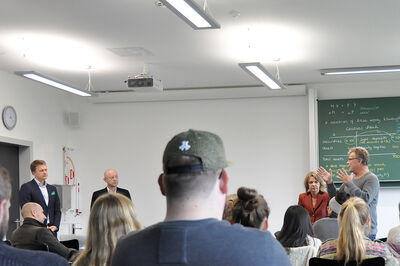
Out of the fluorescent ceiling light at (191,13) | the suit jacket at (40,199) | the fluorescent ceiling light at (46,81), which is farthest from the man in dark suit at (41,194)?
the fluorescent ceiling light at (191,13)

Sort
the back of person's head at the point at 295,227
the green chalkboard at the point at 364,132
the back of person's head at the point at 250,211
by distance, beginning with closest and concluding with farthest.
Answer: the back of person's head at the point at 250,211 → the back of person's head at the point at 295,227 → the green chalkboard at the point at 364,132

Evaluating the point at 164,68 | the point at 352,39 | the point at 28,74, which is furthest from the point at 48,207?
the point at 352,39

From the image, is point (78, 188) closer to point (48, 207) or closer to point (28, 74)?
point (48, 207)

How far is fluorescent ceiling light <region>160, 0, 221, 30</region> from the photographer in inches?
166

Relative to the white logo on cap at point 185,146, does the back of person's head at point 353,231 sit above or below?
below

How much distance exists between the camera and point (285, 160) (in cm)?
923

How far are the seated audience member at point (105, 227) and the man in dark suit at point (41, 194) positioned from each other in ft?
13.1

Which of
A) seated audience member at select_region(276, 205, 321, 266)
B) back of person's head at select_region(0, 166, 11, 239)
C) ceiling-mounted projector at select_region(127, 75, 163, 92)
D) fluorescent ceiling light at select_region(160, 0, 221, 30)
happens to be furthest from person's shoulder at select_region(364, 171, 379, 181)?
back of person's head at select_region(0, 166, 11, 239)

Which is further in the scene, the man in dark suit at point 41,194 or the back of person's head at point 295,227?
the man in dark suit at point 41,194

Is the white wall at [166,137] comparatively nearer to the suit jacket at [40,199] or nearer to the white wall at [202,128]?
the white wall at [202,128]

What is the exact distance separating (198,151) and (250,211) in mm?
1395

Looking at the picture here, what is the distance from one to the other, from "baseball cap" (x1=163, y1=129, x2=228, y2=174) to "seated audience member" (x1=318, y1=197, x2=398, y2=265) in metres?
2.07

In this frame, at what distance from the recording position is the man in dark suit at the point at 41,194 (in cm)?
668

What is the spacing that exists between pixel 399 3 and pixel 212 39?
200 cm
